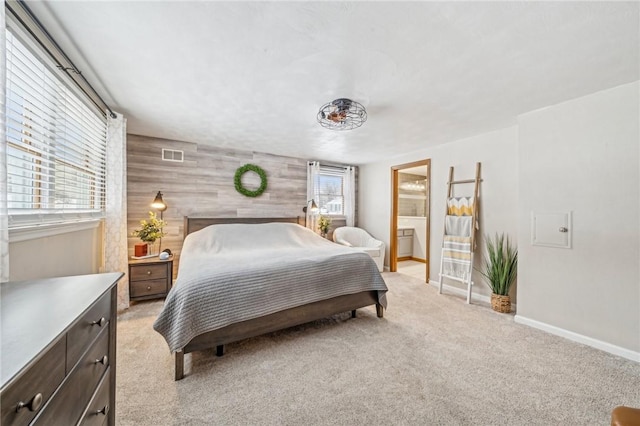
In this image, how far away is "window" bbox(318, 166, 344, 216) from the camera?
528 cm

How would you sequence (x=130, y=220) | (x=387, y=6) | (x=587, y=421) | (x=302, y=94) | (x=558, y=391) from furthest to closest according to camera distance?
1. (x=130, y=220)
2. (x=302, y=94)
3. (x=558, y=391)
4. (x=587, y=421)
5. (x=387, y=6)

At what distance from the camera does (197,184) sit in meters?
4.03

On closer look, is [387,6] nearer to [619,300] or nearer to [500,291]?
[619,300]

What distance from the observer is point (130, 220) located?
362 cm

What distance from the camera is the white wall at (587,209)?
2100 mm

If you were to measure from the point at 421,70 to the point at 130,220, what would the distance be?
4100 millimetres

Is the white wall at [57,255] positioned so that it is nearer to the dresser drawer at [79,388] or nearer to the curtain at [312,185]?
the dresser drawer at [79,388]

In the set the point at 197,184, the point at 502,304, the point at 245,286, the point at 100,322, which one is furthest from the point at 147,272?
the point at 502,304

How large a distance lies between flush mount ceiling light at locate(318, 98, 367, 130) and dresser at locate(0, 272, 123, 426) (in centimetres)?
209

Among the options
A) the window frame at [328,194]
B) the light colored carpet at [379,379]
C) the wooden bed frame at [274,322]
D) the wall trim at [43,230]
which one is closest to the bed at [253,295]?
the wooden bed frame at [274,322]

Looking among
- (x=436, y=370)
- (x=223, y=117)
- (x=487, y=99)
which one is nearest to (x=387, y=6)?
(x=487, y=99)

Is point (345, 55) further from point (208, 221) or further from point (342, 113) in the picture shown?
point (208, 221)

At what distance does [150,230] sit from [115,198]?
2.48 ft

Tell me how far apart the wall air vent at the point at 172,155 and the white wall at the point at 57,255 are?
1.53 metres
